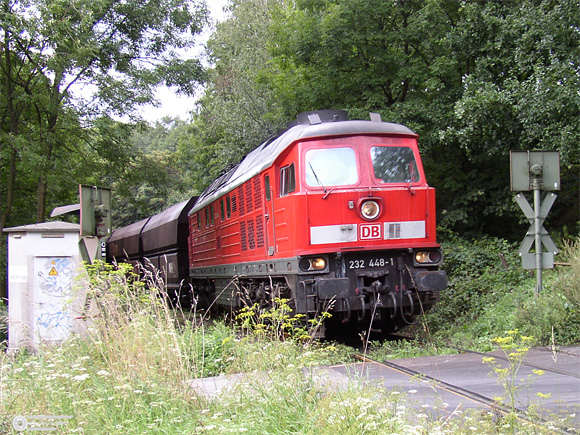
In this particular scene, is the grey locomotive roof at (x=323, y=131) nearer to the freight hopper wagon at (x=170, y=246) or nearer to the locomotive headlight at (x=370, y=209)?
the locomotive headlight at (x=370, y=209)

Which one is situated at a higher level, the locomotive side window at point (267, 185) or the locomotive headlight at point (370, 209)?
the locomotive side window at point (267, 185)

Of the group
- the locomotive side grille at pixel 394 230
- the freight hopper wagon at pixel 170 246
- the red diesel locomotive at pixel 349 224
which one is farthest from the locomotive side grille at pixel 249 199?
the freight hopper wagon at pixel 170 246

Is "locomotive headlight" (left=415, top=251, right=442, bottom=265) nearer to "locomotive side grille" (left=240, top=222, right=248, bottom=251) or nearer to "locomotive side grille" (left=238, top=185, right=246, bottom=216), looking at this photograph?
"locomotive side grille" (left=240, top=222, right=248, bottom=251)

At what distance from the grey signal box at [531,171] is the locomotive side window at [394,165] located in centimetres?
147

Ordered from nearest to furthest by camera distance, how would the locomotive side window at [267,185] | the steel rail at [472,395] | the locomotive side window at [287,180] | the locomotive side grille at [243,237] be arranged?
the steel rail at [472,395], the locomotive side window at [287,180], the locomotive side window at [267,185], the locomotive side grille at [243,237]

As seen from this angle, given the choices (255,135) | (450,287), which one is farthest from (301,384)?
(255,135)

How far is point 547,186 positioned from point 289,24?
36.4 ft

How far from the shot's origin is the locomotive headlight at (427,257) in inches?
390

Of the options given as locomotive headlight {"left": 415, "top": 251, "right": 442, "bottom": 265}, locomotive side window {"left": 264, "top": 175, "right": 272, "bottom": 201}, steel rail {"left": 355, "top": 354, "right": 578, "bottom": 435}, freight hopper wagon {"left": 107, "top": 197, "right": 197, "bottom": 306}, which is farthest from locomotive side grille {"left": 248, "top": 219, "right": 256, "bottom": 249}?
freight hopper wagon {"left": 107, "top": 197, "right": 197, "bottom": 306}

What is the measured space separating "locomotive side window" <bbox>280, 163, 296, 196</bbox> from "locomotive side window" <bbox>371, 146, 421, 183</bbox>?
4.15ft

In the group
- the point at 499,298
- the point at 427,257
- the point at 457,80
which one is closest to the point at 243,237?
the point at 427,257

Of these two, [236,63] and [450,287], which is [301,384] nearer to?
[450,287]

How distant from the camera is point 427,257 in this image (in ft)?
32.7

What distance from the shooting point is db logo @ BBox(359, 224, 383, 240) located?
31.9 ft
